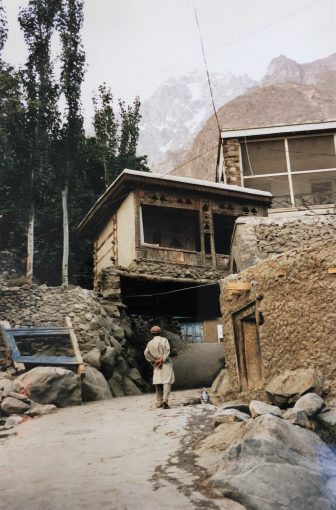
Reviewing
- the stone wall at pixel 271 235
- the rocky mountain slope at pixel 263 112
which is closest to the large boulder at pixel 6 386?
the stone wall at pixel 271 235

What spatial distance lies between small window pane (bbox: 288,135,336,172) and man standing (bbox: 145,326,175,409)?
37.6ft

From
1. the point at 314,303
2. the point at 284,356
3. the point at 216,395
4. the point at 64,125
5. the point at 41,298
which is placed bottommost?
the point at 216,395

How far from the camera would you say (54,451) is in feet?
19.0

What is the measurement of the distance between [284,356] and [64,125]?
20788mm

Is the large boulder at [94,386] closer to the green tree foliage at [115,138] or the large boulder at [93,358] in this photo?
the large boulder at [93,358]

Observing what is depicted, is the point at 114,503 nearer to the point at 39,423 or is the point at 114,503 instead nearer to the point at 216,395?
the point at 39,423

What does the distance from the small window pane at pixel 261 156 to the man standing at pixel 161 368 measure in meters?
11.1

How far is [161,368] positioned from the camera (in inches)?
329

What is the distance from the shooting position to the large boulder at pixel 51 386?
29.4ft

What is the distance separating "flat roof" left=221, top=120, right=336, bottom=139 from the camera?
17.7 metres

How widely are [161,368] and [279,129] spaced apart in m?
12.4

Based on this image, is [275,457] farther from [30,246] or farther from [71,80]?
[71,80]

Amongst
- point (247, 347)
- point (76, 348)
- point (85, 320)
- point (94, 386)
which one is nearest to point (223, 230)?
point (85, 320)

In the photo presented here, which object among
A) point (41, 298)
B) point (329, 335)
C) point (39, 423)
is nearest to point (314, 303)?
point (329, 335)
